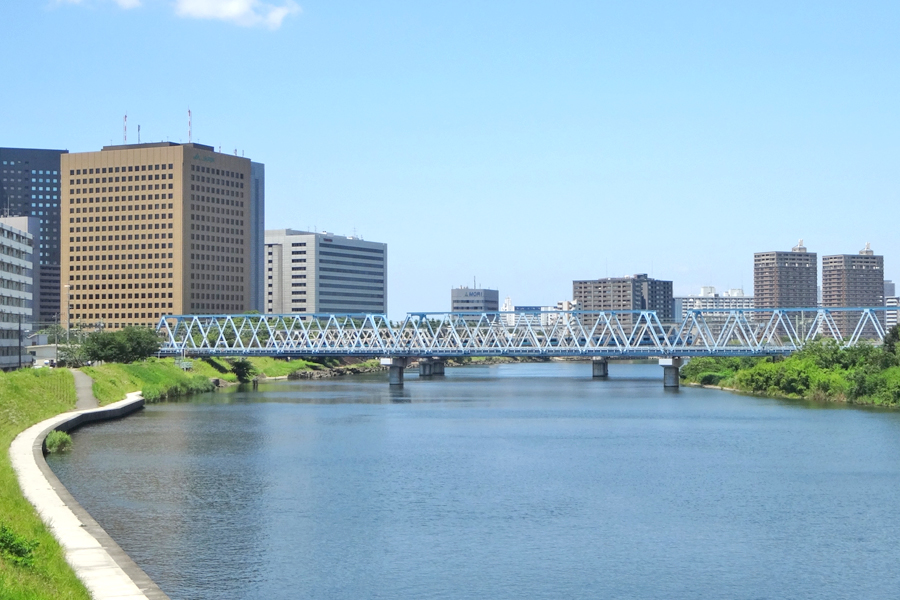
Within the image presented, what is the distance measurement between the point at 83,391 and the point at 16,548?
66687 mm

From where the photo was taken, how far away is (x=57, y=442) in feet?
194

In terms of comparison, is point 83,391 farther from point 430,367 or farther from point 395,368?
point 430,367

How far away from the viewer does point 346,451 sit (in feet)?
209

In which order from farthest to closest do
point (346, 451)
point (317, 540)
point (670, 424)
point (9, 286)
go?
point (9, 286)
point (670, 424)
point (346, 451)
point (317, 540)

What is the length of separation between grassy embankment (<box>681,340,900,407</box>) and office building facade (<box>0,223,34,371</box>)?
249 feet

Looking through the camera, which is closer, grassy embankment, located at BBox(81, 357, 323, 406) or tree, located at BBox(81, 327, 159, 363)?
grassy embankment, located at BBox(81, 357, 323, 406)

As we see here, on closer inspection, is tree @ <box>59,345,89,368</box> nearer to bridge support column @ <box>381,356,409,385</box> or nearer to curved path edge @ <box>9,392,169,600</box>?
bridge support column @ <box>381,356,409,385</box>

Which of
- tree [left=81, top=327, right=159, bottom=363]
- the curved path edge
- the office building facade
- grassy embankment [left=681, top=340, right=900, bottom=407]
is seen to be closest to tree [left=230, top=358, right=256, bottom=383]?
tree [left=81, top=327, right=159, bottom=363]

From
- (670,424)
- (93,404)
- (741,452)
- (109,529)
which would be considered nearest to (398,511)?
(109,529)

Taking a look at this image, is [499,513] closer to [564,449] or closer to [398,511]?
[398,511]

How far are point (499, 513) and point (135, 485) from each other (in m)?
16.4

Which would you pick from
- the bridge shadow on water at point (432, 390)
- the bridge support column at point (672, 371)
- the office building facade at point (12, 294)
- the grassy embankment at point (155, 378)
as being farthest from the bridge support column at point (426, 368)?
the office building facade at point (12, 294)

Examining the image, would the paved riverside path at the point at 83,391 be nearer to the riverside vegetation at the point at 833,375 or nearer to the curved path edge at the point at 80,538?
the curved path edge at the point at 80,538

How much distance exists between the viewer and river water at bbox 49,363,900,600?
3278 centimetres
